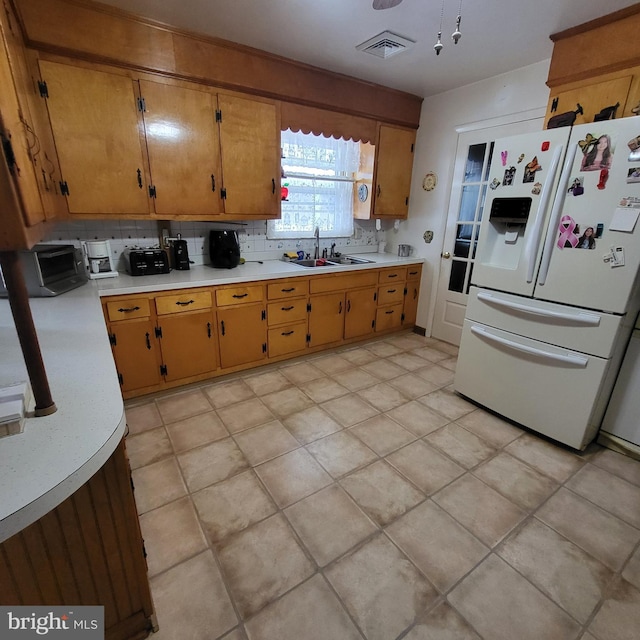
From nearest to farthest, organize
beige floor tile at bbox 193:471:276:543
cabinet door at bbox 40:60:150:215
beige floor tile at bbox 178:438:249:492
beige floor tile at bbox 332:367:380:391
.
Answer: beige floor tile at bbox 193:471:276:543 < beige floor tile at bbox 178:438:249:492 < cabinet door at bbox 40:60:150:215 < beige floor tile at bbox 332:367:380:391

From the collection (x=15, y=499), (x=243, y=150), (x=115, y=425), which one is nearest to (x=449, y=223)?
(x=243, y=150)

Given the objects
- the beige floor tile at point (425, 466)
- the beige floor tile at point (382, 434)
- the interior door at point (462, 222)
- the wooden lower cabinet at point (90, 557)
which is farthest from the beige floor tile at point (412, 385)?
the wooden lower cabinet at point (90, 557)

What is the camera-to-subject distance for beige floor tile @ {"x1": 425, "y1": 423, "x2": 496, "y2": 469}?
2.01 metres

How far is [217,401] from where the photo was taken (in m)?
2.55

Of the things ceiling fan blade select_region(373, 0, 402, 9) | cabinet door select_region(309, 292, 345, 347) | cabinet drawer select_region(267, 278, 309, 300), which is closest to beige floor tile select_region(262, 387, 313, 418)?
cabinet door select_region(309, 292, 345, 347)

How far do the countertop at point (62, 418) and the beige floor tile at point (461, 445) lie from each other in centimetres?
183

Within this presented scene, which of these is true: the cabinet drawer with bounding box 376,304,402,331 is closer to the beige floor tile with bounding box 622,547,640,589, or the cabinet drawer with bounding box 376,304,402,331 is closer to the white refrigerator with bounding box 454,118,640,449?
the white refrigerator with bounding box 454,118,640,449

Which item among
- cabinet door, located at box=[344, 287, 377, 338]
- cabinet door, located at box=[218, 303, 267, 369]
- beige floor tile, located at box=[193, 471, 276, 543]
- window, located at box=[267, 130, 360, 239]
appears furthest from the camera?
cabinet door, located at box=[344, 287, 377, 338]

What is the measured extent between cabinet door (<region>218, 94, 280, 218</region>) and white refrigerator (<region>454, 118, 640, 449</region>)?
171 cm

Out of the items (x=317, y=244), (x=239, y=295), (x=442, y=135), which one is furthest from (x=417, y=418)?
(x=442, y=135)

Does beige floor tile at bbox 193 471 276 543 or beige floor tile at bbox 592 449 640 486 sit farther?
beige floor tile at bbox 592 449 640 486

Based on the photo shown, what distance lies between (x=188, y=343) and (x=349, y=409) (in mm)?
1310

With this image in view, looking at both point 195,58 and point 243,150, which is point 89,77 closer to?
point 195,58

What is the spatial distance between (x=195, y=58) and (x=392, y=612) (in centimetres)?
326
